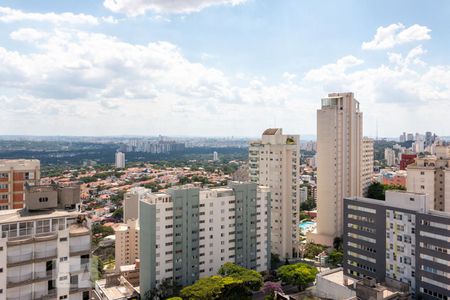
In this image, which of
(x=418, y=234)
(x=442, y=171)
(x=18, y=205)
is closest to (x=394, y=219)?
(x=418, y=234)

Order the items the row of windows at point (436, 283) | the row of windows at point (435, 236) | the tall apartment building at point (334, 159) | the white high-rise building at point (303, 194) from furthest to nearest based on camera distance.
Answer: the white high-rise building at point (303, 194)
the tall apartment building at point (334, 159)
the row of windows at point (435, 236)
the row of windows at point (436, 283)

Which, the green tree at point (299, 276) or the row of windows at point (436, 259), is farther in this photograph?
the green tree at point (299, 276)

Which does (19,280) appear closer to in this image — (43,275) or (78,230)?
(43,275)

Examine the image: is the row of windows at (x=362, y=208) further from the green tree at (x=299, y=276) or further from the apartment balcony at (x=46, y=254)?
the apartment balcony at (x=46, y=254)

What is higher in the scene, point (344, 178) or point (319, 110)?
point (319, 110)

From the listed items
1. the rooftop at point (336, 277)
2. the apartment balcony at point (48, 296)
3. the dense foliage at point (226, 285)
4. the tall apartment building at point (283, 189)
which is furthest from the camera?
Result: the tall apartment building at point (283, 189)

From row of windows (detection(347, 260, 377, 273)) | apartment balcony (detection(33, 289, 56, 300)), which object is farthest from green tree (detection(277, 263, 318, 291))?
apartment balcony (detection(33, 289, 56, 300))

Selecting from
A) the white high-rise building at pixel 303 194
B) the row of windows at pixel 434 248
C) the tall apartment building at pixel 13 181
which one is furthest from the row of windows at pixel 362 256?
the white high-rise building at pixel 303 194

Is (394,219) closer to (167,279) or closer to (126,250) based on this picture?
(167,279)
